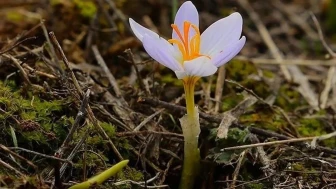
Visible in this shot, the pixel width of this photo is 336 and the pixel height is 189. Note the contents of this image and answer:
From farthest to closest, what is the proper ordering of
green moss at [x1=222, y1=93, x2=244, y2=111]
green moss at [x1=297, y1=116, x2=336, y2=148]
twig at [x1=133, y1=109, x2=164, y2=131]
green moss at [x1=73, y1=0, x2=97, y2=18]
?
green moss at [x1=73, y1=0, x2=97, y2=18] < green moss at [x1=222, y1=93, x2=244, y2=111] < green moss at [x1=297, y1=116, x2=336, y2=148] < twig at [x1=133, y1=109, x2=164, y2=131]

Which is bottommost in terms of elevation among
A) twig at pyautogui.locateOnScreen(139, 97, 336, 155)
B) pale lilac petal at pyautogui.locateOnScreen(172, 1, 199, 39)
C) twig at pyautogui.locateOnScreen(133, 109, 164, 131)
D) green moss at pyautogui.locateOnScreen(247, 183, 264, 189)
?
green moss at pyautogui.locateOnScreen(247, 183, 264, 189)

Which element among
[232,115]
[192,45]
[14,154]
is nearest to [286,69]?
[232,115]

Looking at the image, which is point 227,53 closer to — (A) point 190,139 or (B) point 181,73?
(B) point 181,73

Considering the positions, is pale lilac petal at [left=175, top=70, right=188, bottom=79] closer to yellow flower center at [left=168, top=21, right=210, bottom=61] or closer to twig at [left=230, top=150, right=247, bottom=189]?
yellow flower center at [left=168, top=21, right=210, bottom=61]

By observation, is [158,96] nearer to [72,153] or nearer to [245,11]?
[72,153]

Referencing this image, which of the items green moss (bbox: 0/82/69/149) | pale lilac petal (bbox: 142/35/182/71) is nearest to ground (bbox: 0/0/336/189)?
green moss (bbox: 0/82/69/149)

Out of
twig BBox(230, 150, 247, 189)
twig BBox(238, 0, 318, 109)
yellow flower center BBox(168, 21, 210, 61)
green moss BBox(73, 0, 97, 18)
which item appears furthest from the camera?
green moss BBox(73, 0, 97, 18)
